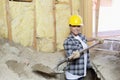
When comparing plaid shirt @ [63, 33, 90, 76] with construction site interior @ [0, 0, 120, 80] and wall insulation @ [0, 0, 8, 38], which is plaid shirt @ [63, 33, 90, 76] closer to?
construction site interior @ [0, 0, 120, 80]

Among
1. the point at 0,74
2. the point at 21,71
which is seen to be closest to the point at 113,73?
the point at 21,71

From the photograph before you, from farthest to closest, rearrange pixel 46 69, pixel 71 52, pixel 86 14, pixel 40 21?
pixel 86 14 → pixel 40 21 → pixel 46 69 → pixel 71 52

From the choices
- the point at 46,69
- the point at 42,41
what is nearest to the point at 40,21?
the point at 42,41

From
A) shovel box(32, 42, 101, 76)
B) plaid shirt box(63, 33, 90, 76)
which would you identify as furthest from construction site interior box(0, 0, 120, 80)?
plaid shirt box(63, 33, 90, 76)

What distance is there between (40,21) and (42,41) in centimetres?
36

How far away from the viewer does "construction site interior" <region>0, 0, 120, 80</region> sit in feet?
11.5

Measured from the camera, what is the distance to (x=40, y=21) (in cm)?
423

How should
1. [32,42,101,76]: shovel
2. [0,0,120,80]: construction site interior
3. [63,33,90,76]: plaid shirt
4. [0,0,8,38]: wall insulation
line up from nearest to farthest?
[63,33,90,76]: plaid shirt, [32,42,101,76]: shovel, [0,0,120,80]: construction site interior, [0,0,8,38]: wall insulation

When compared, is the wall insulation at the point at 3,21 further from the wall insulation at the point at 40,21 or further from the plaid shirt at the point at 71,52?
the plaid shirt at the point at 71,52

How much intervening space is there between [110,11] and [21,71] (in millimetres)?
3727

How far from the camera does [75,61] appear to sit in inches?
132

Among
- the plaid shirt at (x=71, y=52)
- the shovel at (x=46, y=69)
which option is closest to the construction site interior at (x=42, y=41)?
the shovel at (x=46, y=69)

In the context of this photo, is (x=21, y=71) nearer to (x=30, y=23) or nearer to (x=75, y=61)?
(x=75, y=61)

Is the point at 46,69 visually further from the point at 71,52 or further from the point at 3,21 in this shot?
the point at 3,21
